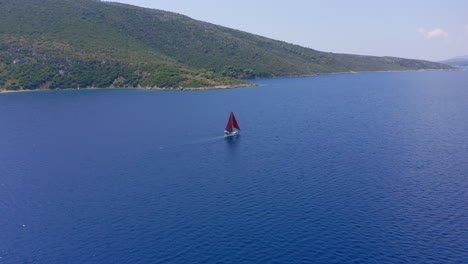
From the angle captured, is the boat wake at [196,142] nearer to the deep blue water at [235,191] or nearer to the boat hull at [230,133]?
the deep blue water at [235,191]

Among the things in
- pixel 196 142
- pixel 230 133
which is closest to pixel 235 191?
pixel 196 142

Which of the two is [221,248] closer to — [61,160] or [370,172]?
[370,172]

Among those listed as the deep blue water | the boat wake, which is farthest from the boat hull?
the deep blue water

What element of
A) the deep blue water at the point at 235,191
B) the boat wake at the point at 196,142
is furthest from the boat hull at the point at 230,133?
the deep blue water at the point at 235,191

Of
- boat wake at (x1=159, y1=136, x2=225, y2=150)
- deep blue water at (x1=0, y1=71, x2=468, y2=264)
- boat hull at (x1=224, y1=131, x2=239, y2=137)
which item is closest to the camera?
deep blue water at (x1=0, y1=71, x2=468, y2=264)

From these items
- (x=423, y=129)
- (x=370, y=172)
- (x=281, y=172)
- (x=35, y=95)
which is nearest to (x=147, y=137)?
(x=281, y=172)

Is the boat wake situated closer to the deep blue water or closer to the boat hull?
the deep blue water

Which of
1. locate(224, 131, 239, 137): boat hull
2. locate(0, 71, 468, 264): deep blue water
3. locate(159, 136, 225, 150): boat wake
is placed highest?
locate(224, 131, 239, 137): boat hull

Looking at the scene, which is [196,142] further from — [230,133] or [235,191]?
[235,191]

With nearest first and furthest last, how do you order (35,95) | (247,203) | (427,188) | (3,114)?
(247,203)
(427,188)
(3,114)
(35,95)
